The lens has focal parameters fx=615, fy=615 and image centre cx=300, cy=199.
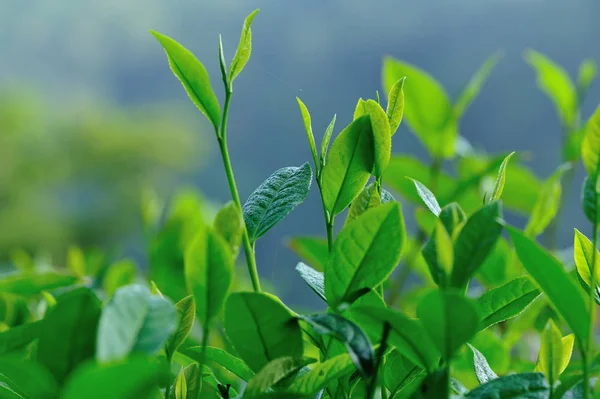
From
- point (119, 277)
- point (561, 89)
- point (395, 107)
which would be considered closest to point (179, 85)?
point (561, 89)

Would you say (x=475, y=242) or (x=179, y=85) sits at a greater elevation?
(x=475, y=242)

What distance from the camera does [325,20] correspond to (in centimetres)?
567

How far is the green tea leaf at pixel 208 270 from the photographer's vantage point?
13 cm

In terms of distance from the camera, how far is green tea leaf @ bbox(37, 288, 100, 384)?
0.41ft

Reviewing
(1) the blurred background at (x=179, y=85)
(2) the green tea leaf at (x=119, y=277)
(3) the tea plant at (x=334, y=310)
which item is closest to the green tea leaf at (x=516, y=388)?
(3) the tea plant at (x=334, y=310)

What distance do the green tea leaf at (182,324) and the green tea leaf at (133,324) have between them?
40 millimetres

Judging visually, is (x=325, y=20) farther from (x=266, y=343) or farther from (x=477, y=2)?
(x=266, y=343)

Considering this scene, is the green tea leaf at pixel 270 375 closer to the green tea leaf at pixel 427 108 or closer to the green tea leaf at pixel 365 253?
the green tea leaf at pixel 365 253

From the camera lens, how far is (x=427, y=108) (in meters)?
0.41

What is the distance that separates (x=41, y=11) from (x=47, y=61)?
0.59 meters

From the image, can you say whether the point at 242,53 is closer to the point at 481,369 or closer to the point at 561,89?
the point at 481,369

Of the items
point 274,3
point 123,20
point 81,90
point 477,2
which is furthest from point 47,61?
point 477,2

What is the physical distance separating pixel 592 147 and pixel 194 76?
0.10 metres

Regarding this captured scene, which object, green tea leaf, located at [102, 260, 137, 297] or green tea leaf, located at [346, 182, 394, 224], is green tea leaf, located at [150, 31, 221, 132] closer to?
green tea leaf, located at [346, 182, 394, 224]
